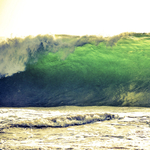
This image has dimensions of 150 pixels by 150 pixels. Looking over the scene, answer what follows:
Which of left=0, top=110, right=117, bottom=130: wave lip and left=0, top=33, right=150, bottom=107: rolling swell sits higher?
left=0, top=33, right=150, bottom=107: rolling swell

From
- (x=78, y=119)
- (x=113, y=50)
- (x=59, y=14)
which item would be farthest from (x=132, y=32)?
(x=78, y=119)

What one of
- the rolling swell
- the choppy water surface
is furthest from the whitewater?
the choppy water surface

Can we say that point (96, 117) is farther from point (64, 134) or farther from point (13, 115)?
point (13, 115)

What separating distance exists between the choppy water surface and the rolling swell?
15cm

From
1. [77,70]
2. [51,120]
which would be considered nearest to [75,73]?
[77,70]

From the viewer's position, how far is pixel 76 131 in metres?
0.60

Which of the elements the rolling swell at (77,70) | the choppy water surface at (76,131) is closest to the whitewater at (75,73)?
the rolling swell at (77,70)

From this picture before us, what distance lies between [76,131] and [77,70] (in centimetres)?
39

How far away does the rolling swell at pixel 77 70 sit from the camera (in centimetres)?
91

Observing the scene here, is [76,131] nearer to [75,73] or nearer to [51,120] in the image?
[51,120]

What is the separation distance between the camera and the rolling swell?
0.91 meters

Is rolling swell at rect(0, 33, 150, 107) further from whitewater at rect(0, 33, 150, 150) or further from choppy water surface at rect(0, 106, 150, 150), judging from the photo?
choppy water surface at rect(0, 106, 150, 150)

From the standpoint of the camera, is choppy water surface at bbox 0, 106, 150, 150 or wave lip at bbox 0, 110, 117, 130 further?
wave lip at bbox 0, 110, 117, 130

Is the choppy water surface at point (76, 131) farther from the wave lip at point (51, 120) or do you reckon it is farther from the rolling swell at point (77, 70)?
the rolling swell at point (77, 70)
